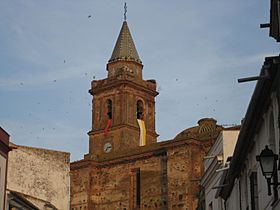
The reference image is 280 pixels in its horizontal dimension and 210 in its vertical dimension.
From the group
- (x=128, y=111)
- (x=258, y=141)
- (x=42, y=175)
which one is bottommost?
(x=258, y=141)

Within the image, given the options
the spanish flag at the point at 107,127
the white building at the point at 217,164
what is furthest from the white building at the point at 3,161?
the spanish flag at the point at 107,127

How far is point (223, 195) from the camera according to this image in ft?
74.3

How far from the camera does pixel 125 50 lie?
65.7 meters

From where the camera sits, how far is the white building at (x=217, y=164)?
2364 centimetres

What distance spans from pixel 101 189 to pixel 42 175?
23311mm

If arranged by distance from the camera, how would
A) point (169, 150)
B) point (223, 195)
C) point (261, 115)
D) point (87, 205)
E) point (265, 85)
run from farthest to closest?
point (87, 205) → point (169, 150) → point (223, 195) → point (261, 115) → point (265, 85)

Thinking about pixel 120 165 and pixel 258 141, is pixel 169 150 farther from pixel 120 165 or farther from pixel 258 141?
pixel 258 141

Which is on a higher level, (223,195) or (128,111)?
(128,111)

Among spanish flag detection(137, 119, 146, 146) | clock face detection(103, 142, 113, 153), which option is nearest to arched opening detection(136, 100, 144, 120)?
spanish flag detection(137, 119, 146, 146)

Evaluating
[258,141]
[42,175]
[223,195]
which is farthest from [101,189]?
[258,141]

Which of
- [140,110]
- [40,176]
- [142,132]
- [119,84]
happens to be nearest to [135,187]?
[142,132]

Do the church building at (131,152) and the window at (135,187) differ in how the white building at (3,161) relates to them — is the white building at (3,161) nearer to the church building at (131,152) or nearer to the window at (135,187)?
the church building at (131,152)

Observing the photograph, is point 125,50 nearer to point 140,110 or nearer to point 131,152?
point 140,110

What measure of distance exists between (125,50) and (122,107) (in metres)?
6.25
